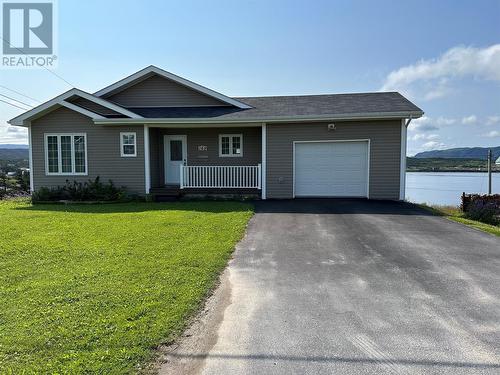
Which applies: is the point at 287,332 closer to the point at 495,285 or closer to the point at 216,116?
the point at 495,285

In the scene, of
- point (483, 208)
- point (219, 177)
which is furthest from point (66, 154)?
point (483, 208)

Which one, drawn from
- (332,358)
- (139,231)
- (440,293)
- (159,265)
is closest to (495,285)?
(440,293)

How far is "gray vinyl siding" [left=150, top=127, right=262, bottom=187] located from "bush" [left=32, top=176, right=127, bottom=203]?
184 centimetres

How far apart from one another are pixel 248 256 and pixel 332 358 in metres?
3.10

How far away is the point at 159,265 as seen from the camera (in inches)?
199

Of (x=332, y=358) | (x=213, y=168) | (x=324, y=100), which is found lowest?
(x=332, y=358)

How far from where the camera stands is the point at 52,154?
13781 millimetres

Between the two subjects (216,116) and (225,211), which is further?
(216,116)

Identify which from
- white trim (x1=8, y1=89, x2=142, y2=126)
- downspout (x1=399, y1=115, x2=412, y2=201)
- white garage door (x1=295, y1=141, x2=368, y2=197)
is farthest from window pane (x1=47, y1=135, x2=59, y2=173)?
downspout (x1=399, y1=115, x2=412, y2=201)

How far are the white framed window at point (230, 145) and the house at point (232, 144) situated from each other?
4cm

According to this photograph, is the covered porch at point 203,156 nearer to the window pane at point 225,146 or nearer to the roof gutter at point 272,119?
the window pane at point 225,146

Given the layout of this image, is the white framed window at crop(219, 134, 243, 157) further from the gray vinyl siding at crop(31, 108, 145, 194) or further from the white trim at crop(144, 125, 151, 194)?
the gray vinyl siding at crop(31, 108, 145, 194)

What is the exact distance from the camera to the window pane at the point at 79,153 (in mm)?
13602

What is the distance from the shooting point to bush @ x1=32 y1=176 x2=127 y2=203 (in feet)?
42.7
